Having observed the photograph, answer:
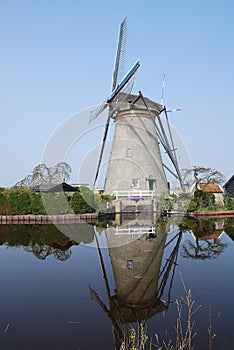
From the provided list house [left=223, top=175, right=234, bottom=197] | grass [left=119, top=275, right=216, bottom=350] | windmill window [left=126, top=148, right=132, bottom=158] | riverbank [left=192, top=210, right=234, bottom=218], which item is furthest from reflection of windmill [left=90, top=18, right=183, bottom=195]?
grass [left=119, top=275, right=216, bottom=350]

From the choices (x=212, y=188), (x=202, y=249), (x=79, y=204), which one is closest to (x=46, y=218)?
(x=79, y=204)

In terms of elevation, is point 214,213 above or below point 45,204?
below

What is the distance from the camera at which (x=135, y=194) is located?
19.5 m

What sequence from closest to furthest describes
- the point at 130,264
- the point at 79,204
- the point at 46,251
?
the point at 130,264 < the point at 46,251 < the point at 79,204

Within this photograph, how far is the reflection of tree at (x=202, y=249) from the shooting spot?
6.79 m

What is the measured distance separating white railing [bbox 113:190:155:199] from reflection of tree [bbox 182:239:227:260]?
1070cm

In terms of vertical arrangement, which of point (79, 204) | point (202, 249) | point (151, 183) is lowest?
point (202, 249)

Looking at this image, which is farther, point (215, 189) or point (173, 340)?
point (215, 189)

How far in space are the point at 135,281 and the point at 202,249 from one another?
10.7 feet

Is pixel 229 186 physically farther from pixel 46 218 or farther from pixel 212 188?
pixel 46 218

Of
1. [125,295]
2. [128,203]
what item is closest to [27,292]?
[125,295]

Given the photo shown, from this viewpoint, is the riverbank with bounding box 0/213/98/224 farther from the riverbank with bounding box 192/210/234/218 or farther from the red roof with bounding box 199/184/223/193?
the red roof with bounding box 199/184/223/193

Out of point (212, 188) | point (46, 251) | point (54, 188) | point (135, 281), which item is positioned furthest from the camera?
point (212, 188)

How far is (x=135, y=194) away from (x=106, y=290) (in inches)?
596
